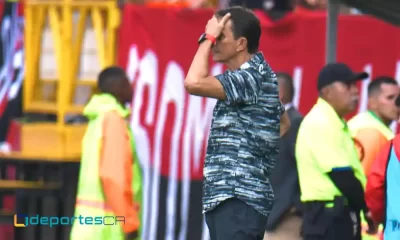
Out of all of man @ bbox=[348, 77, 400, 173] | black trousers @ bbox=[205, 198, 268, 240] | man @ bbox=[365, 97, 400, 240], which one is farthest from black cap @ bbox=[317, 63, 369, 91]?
black trousers @ bbox=[205, 198, 268, 240]

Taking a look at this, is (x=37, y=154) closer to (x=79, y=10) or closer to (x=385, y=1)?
(x=79, y=10)

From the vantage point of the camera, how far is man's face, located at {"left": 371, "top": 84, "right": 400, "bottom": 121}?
781 centimetres

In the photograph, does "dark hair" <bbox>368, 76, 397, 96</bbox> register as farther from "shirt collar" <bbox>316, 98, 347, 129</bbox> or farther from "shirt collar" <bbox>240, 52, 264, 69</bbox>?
"shirt collar" <bbox>240, 52, 264, 69</bbox>

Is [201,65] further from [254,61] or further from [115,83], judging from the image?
[115,83]

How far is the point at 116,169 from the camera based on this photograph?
282 inches

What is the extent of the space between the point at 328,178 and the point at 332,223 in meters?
0.29

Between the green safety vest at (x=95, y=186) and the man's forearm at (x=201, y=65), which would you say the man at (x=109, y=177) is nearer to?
the green safety vest at (x=95, y=186)

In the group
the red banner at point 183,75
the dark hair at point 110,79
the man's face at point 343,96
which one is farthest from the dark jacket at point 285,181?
the red banner at point 183,75

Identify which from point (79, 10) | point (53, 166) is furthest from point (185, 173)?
point (79, 10)

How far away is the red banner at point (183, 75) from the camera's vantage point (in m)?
9.09

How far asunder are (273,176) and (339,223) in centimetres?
82

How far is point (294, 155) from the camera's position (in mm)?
7277

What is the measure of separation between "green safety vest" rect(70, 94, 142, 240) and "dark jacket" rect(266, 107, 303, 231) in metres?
1.00

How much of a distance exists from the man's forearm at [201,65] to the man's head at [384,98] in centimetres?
303
